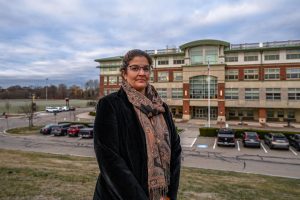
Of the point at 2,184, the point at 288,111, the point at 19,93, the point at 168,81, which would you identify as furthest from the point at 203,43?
the point at 19,93

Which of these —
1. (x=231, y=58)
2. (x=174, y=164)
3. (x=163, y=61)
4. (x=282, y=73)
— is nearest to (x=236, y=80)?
(x=231, y=58)

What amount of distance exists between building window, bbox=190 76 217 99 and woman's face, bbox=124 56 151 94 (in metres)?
40.0

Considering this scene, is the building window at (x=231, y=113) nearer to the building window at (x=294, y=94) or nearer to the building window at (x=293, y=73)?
the building window at (x=294, y=94)

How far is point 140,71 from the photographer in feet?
9.18

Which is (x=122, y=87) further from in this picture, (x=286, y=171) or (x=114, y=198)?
(x=286, y=171)

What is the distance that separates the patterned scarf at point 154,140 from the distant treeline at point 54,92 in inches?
4404

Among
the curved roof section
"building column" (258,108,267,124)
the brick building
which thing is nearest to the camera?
the brick building

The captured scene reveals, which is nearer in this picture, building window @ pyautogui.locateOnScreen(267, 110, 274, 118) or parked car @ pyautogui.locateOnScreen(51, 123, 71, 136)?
parked car @ pyautogui.locateOnScreen(51, 123, 71, 136)

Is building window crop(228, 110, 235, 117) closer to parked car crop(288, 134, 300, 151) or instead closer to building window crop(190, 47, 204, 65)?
building window crop(190, 47, 204, 65)

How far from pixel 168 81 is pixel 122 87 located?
43089 millimetres

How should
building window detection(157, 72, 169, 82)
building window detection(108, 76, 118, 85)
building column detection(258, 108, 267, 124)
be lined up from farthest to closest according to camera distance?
1. building window detection(108, 76, 118, 85)
2. building window detection(157, 72, 169, 82)
3. building column detection(258, 108, 267, 124)

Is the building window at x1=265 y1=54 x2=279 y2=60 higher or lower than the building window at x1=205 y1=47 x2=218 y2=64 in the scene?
lower

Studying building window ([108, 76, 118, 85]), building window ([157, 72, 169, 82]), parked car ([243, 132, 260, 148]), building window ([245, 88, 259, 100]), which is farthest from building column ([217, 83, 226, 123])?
building window ([108, 76, 118, 85])

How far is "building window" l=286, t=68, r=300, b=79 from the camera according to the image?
37625mm
